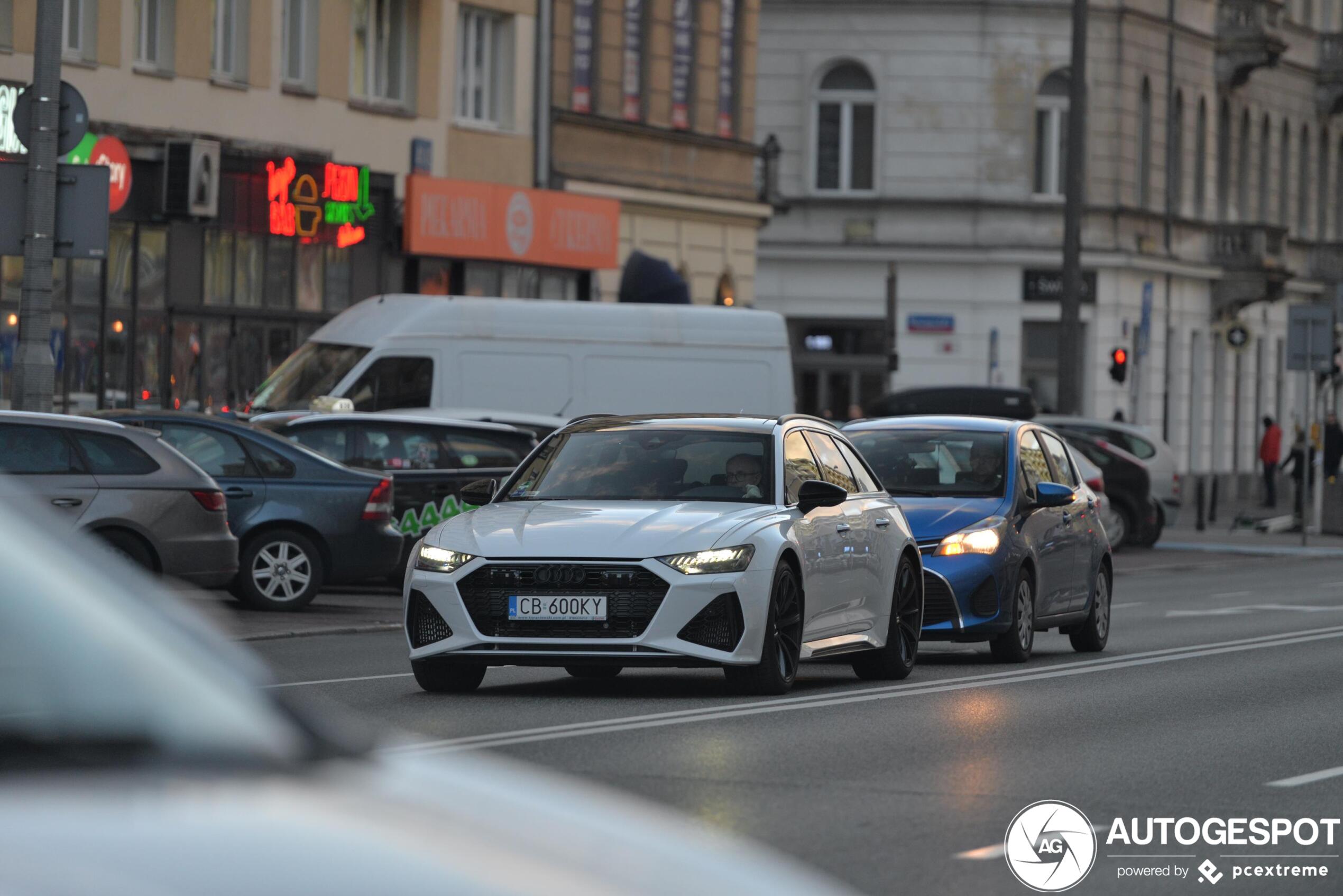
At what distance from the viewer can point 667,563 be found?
11.4 meters

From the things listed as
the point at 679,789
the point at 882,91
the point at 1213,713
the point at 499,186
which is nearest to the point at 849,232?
the point at 882,91

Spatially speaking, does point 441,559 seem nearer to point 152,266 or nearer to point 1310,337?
point 152,266

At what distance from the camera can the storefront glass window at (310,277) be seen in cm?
3161

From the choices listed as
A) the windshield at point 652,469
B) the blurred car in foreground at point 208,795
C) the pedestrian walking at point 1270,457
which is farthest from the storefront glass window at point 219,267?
the pedestrian walking at point 1270,457

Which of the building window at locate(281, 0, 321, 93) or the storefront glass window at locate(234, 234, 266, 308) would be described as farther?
the building window at locate(281, 0, 321, 93)

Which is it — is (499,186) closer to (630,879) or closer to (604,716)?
(604,716)

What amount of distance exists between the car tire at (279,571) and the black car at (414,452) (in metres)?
1.98

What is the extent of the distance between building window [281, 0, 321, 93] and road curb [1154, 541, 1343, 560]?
1344cm

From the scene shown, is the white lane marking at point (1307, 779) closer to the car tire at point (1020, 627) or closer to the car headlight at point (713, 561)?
the car headlight at point (713, 561)

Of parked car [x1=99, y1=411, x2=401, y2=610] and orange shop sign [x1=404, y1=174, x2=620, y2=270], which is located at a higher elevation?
orange shop sign [x1=404, y1=174, x2=620, y2=270]

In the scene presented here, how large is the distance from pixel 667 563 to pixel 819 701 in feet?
3.74

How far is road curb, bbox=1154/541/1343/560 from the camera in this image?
34.1m

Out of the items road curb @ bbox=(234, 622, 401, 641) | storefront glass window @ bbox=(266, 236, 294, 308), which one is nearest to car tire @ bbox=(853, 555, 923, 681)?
road curb @ bbox=(234, 622, 401, 641)

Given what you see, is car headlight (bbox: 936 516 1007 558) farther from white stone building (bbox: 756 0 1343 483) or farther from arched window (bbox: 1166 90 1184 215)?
arched window (bbox: 1166 90 1184 215)
